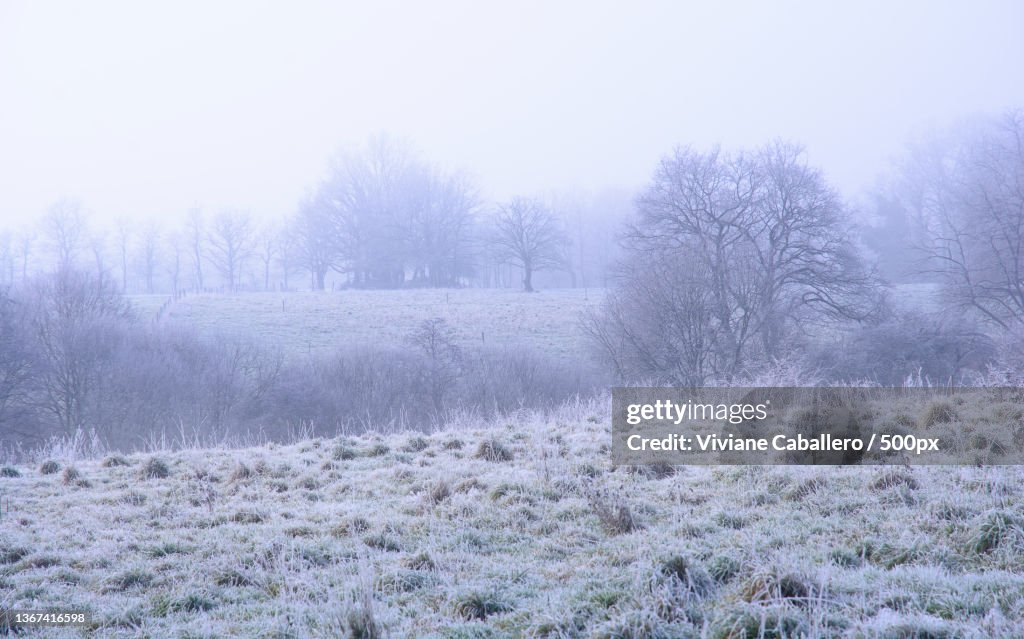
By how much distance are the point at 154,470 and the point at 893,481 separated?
8154 millimetres

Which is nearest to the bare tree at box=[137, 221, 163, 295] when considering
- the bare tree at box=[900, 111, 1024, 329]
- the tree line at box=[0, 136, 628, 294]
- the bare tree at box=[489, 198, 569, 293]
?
the tree line at box=[0, 136, 628, 294]

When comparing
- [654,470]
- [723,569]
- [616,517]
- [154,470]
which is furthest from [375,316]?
[723,569]

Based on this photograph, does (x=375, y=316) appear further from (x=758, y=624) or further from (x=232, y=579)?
(x=758, y=624)

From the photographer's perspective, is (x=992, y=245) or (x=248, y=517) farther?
(x=992, y=245)

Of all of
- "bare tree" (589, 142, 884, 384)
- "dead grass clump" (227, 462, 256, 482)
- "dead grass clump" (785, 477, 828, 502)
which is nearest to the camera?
"dead grass clump" (785, 477, 828, 502)

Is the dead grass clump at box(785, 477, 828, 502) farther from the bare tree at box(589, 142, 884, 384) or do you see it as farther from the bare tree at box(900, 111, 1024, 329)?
the bare tree at box(900, 111, 1024, 329)

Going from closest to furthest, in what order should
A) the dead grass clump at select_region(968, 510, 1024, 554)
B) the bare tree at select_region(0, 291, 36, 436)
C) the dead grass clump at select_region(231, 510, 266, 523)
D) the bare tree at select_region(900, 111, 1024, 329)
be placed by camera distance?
the dead grass clump at select_region(968, 510, 1024, 554) < the dead grass clump at select_region(231, 510, 266, 523) < the bare tree at select_region(0, 291, 36, 436) < the bare tree at select_region(900, 111, 1024, 329)

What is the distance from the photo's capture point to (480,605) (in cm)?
439

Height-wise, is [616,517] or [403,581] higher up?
[616,517]

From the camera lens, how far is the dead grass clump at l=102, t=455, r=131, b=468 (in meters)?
9.64

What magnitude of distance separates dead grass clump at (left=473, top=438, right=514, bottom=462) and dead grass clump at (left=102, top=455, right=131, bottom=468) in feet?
15.6

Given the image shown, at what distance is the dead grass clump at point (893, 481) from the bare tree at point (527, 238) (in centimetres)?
5544

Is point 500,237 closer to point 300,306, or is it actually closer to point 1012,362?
point 300,306

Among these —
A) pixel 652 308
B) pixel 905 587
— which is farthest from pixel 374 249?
pixel 905 587
